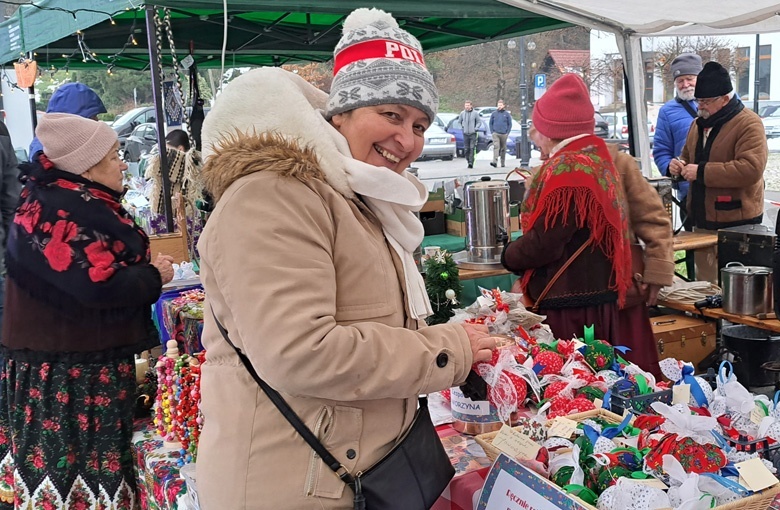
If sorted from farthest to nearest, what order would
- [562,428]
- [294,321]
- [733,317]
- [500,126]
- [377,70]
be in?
[500,126] → [733,317] → [562,428] → [377,70] → [294,321]

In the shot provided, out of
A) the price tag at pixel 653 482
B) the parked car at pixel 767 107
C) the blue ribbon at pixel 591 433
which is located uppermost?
the parked car at pixel 767 107

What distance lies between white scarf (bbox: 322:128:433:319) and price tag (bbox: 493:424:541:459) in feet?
1.11

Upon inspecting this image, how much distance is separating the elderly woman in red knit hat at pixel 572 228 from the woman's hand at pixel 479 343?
1.47 m

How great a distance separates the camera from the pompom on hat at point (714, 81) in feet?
15.1

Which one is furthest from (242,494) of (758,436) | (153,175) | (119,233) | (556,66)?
(556,66)

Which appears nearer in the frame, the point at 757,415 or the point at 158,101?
the point at 757,415

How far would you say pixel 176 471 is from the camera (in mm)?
2258

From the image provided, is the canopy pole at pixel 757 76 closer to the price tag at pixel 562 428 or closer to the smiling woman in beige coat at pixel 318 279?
the price tag at pixel 562 428

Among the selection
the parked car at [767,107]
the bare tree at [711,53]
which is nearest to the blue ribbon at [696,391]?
the bare tree at [711,53]

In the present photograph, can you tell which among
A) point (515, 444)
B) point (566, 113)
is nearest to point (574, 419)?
point (515, 444)

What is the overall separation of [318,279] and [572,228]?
6.02 feet

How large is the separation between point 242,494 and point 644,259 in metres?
2.31

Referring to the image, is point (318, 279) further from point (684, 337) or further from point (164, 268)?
point (684, 337)

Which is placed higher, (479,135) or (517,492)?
(479,135)
